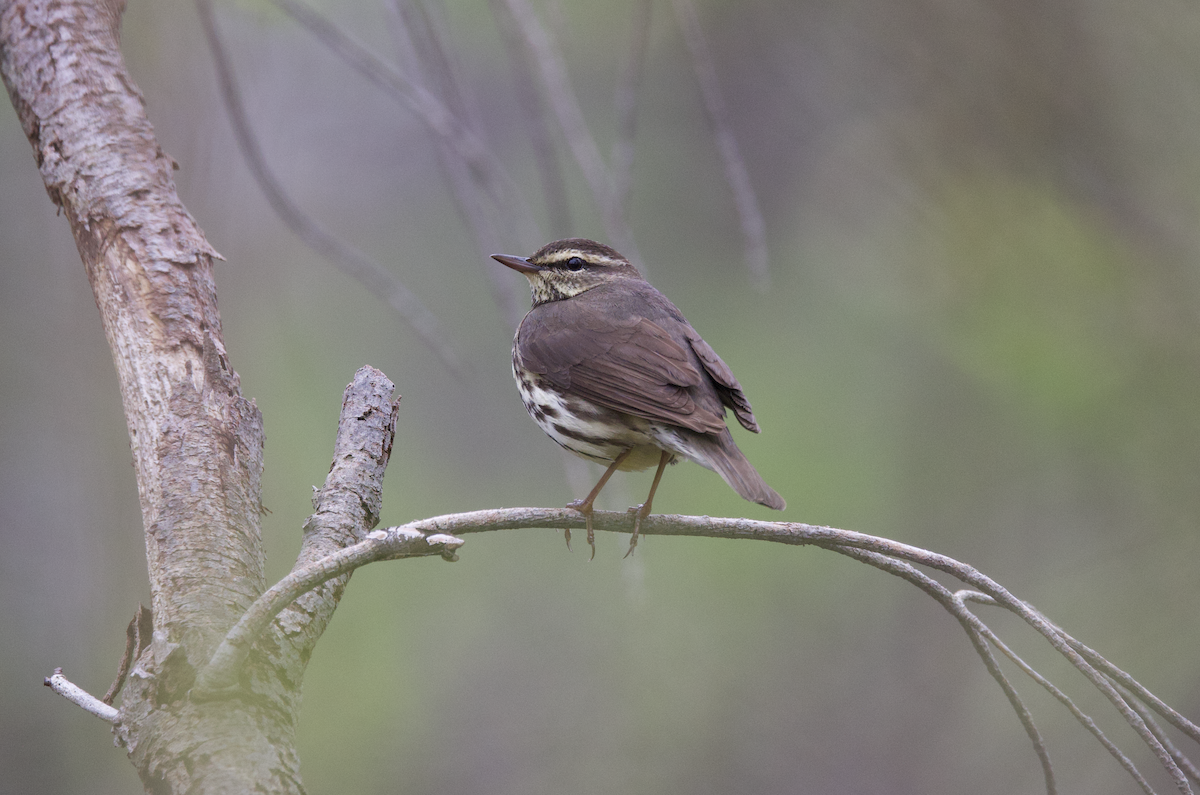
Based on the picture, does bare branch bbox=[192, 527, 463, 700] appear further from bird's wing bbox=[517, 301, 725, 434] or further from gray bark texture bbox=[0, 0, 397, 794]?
bird's wing bbox=[517, 301, 725, 434]

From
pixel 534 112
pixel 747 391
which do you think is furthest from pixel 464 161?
pixel 747 391

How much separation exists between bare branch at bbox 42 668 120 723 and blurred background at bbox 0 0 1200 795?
6.18ft

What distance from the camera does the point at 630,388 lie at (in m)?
3.78

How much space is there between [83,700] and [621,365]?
221 cm

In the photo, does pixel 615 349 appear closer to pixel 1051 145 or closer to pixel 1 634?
pixel 1051 145

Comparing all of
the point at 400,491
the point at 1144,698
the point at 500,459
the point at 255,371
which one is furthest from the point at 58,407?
the point at 1144,698

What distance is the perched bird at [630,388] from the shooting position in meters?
3.63

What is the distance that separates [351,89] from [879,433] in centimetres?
532

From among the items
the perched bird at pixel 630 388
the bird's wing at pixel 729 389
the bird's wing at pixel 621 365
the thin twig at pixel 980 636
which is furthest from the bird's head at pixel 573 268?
the thin twig at pixel 980 636

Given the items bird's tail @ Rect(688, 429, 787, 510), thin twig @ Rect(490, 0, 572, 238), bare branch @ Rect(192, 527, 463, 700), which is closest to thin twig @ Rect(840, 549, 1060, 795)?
bird's tail @ Rect(688, 429, 787, 510)

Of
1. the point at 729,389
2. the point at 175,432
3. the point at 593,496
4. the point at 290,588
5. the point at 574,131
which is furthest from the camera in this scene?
the point at 729,389

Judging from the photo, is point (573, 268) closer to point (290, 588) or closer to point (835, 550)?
point (835, 550)

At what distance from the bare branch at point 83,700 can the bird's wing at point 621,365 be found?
1.98m

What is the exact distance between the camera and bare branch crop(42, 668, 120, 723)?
222 cm
